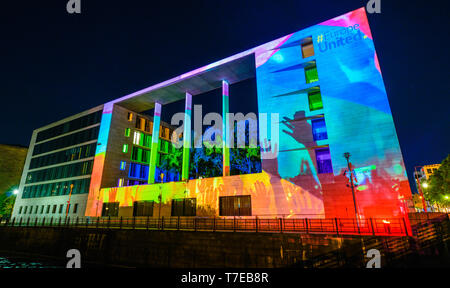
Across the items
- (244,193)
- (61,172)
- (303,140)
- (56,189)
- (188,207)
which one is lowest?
(188,207)

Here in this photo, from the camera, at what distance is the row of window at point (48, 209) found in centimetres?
3794

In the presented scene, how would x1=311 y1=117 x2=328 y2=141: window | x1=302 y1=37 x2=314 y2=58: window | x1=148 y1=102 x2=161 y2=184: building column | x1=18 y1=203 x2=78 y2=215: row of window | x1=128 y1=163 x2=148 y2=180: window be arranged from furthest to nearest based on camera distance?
x1=128 y1=163 x2=148 y2=180: window
x1=18 y1=203 x2=78 y2=215: row of window
x1=148 y1=102 x2=161 y2=184: building column
x1=302 y1=37 x2=314 y2=58: window
x1=311 y1=117 x2=328 y2=141: window

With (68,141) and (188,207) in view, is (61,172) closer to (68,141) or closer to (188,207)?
(68,141)

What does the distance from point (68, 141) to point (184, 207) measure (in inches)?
1243

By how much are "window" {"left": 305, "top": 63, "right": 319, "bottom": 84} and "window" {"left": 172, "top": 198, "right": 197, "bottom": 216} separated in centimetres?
1828

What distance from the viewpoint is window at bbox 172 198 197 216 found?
26.7m

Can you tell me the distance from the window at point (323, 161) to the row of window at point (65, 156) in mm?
35145

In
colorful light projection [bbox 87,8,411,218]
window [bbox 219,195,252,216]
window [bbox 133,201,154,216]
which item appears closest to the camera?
colorful light projection [bbox 87,8,411,218]

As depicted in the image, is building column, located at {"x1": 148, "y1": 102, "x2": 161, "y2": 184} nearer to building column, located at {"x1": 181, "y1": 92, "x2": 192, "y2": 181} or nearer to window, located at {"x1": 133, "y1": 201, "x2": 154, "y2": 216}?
window, located at {"x1": 133, "y1": 201, "x2": 154, "y2": 216}

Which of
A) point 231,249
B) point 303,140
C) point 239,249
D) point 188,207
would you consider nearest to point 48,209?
point 188,207

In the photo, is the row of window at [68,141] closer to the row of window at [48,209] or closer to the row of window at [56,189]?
the row of window at [56,189]

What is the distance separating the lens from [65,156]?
144 feet

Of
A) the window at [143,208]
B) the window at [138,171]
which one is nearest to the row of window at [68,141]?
the window at [138,171]
